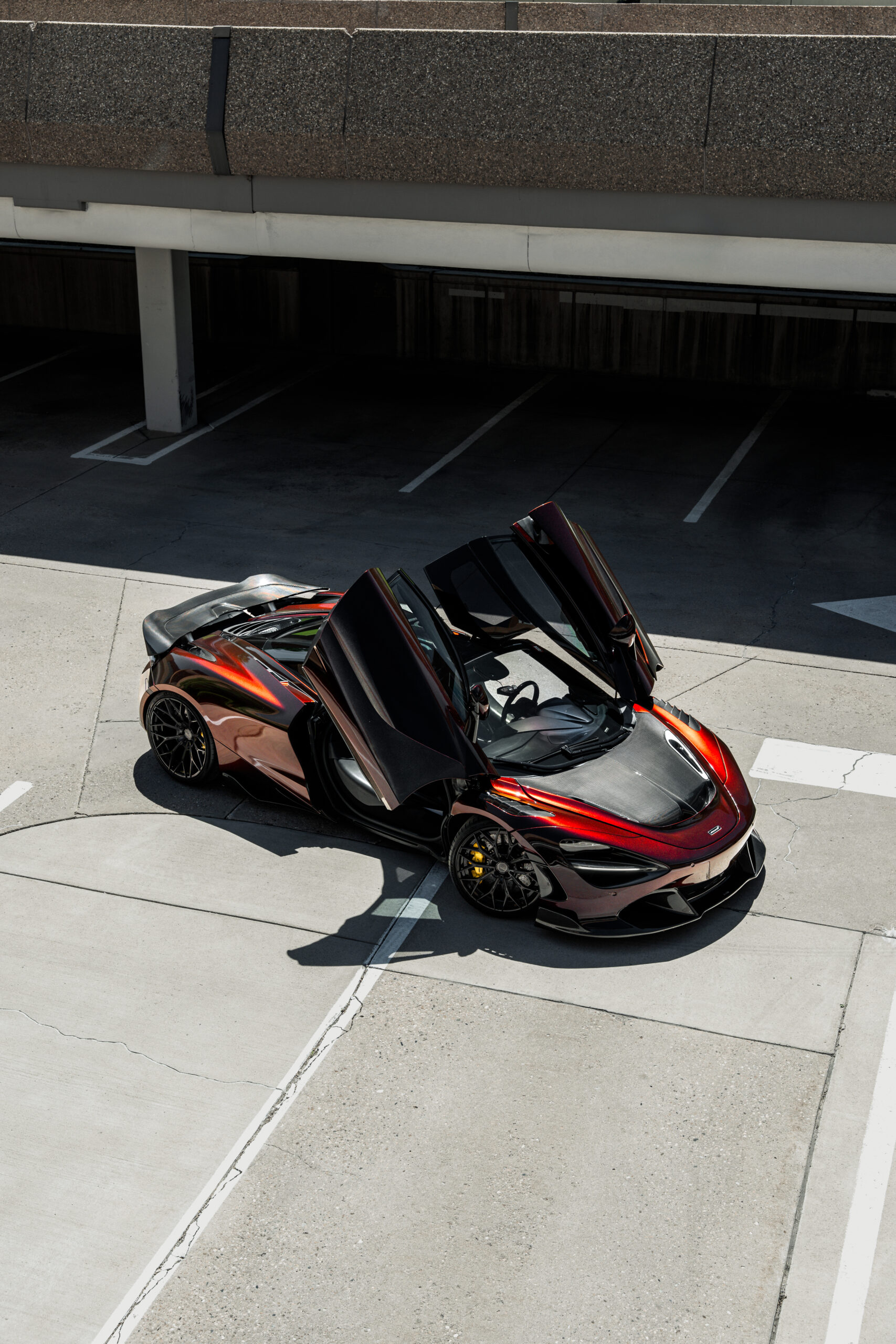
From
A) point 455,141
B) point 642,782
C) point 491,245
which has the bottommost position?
point 642,782

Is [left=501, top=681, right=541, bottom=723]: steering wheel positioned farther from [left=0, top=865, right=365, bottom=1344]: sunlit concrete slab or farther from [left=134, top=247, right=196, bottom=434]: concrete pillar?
[left=134, top=247, right=196, bottom=434]: concrete pillar

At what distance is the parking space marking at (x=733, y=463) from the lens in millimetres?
14367

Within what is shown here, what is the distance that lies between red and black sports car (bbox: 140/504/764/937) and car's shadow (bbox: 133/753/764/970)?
0.14 meters

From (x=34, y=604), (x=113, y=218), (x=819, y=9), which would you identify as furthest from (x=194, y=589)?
(x=819, y=9)

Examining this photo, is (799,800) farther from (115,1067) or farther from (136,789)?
(115,1067)

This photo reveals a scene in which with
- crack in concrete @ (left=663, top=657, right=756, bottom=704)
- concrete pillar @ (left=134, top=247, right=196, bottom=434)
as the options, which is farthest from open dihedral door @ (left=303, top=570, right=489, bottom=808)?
concrete pillar @ (left=134, top=247, right=196, bottom=434)

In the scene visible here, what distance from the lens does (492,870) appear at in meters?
7.22

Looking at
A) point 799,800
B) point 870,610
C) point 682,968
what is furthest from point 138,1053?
point 870,610

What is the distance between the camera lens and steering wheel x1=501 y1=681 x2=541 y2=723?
779cm

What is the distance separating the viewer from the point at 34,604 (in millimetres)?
11812

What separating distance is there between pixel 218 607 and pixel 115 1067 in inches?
139

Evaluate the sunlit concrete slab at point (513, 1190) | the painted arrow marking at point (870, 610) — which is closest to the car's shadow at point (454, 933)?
the sunlit concrete slab at point (513, 1190)

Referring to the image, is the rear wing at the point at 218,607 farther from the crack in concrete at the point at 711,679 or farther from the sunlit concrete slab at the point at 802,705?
the sunlit concrete slab at the point at 802,705

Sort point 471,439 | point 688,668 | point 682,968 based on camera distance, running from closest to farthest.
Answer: point 682,968, point 688,668, point 471,439
